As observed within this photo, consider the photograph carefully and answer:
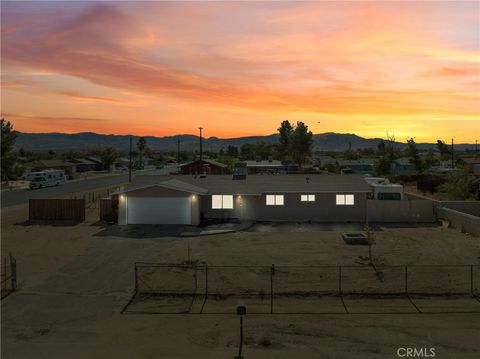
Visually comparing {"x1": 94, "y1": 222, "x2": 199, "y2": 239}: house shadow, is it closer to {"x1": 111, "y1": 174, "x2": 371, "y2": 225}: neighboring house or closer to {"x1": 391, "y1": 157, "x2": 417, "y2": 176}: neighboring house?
{"x1": 111, "y1": 174, "x2": 371, "y2": 225}: neighboring house

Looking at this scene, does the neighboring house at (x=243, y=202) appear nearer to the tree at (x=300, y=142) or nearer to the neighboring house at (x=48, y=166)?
the neighboring house at (x=48, y=166)

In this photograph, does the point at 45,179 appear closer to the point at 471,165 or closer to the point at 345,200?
the point at 345,200

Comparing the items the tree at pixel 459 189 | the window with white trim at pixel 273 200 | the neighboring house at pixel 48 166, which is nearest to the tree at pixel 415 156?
the tree at pixel 459 189

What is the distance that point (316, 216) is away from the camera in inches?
1394

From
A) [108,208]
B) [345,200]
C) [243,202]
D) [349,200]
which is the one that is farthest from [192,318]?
[108,208]

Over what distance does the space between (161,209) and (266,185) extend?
9.58 metres

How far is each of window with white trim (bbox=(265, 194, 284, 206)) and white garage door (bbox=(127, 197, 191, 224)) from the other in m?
6.75

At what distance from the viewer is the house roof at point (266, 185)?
35406mm

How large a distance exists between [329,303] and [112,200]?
82.3 feet

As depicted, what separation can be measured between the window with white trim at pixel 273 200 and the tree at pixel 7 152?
94.7 feet

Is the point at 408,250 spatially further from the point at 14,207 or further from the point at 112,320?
the point at 14,207

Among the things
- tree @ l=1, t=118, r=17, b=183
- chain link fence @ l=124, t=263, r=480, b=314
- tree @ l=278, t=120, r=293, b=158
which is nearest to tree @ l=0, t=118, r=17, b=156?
tree @ l=1, t=118, r=17, b=183

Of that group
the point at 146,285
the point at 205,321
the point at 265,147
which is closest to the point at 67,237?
the point at 146,285

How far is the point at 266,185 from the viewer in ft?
121
